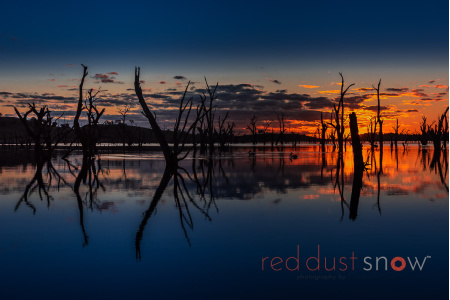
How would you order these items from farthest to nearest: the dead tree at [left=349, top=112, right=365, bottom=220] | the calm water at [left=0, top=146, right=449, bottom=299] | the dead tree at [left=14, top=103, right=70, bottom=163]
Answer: the dead tree at [left=14, top=103, right=70, bottom=163]
the dead tree at [left=349, top=112, right=365, bottom=220]
the calm water at [left=0, top=146, right=449, bottom=299]

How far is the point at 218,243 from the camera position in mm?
6457

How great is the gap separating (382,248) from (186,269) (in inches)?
106

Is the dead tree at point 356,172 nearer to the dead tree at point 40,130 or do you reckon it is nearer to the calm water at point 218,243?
the calm water at point 218,243

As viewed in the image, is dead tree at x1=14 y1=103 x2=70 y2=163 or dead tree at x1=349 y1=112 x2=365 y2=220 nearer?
dead tree at x1=349 y1=112 x2=365 y2=220

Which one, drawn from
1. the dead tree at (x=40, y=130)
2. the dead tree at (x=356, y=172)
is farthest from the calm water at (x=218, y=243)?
the dead tree at (x=40, y=130)

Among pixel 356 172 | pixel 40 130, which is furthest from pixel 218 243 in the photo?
pixel 40 130

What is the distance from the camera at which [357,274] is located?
5098 mm

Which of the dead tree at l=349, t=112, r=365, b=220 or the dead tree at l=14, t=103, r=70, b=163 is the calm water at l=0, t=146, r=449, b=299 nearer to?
the dead tree at l=349, t=112, r=365, b=220

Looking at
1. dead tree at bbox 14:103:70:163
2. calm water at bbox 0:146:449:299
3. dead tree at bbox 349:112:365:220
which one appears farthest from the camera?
dead tree at bbox 14:103:70:163

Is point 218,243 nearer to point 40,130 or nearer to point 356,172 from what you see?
point 356,172

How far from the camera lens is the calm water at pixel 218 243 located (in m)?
4.70

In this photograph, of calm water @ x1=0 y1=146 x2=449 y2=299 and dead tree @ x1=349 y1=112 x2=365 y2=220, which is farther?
dead tree @ x1=349 y1=112 x2=365 y2=220

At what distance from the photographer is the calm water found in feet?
15.4

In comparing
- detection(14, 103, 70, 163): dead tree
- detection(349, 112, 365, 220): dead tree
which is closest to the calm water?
detection(349, 112, 365, 220): dead tree
